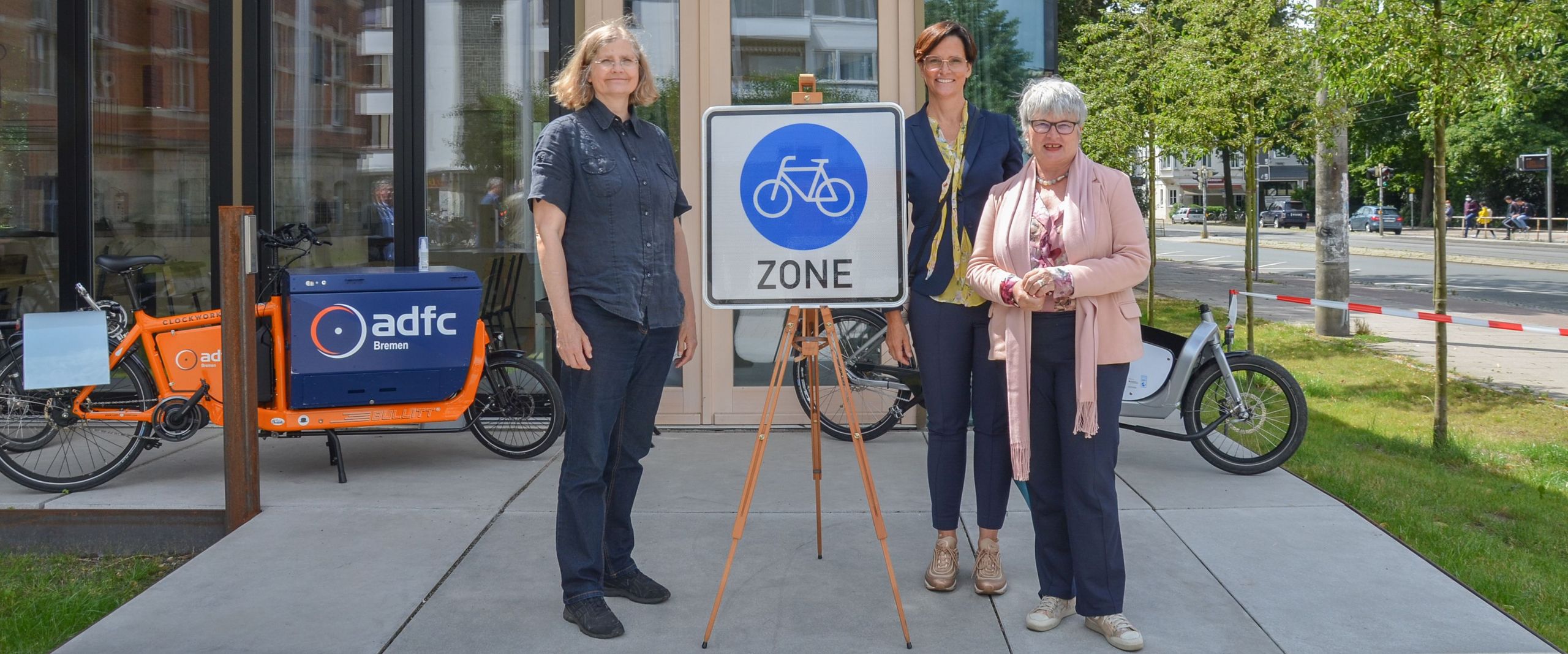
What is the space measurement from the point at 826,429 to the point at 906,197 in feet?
10.9

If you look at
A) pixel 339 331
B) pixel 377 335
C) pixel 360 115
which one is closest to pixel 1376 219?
pixel 360 115

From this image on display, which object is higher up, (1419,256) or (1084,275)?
(1419,256)

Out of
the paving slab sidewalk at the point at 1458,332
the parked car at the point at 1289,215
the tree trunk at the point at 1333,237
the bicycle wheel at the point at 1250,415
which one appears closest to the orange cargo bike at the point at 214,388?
the bicycle wheel at the point at 1250,415

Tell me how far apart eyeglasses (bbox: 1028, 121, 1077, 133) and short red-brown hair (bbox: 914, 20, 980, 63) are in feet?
1.52

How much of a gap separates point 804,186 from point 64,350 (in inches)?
144

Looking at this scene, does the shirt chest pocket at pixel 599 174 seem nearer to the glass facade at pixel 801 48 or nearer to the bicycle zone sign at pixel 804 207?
the bicycle zone sign at pixel 804 207

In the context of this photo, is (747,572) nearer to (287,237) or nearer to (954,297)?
(954,297)

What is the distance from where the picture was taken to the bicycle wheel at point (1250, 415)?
20.7ft

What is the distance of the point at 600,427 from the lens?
13.1 ft

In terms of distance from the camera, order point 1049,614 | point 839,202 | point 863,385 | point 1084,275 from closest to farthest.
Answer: point 1084,275
point 1049,614
point 839,202
point 863,385

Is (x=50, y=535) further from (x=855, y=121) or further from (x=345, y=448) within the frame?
(x=855, y=121)

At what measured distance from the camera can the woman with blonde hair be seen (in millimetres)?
3879

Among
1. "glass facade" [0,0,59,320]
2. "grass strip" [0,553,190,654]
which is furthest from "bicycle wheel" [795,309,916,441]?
"glass facade" [0,0,59,320]

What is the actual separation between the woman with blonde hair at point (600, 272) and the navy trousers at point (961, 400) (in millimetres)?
859
